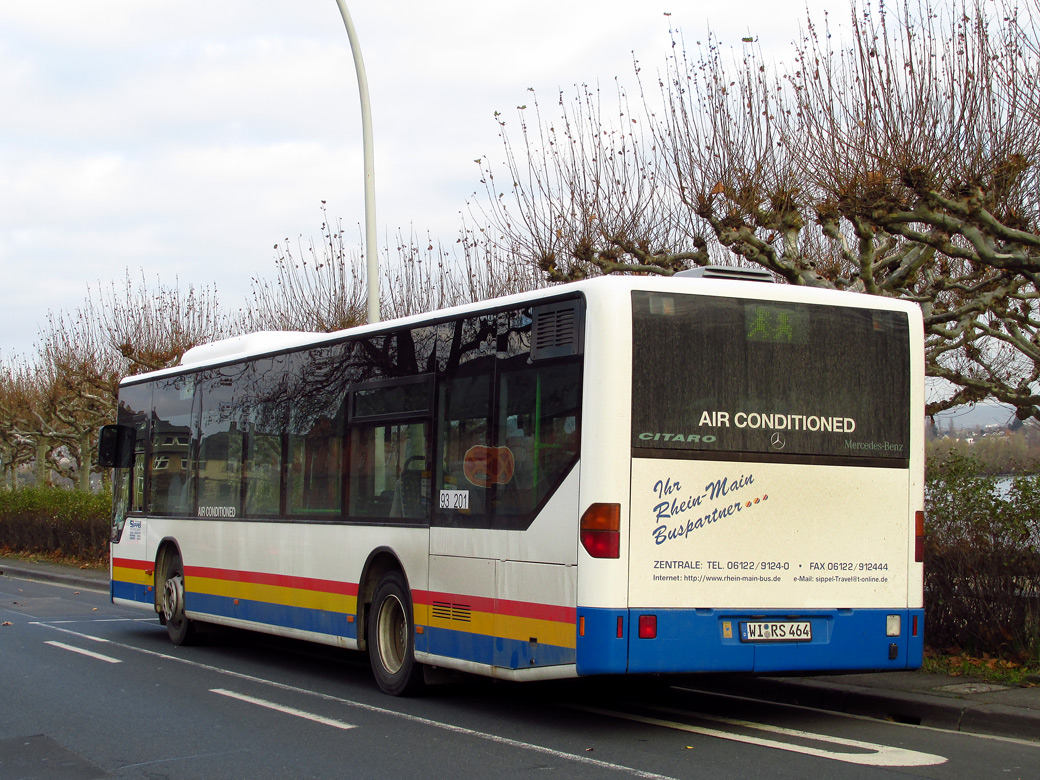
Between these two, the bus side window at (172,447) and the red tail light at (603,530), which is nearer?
the red tail light at (603,530)

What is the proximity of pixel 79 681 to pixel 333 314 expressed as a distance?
16.5 meters

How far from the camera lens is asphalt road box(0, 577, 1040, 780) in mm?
7035

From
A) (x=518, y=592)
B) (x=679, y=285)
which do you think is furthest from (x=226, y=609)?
(x=679, y=285)

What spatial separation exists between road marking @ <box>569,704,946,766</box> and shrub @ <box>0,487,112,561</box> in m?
21.7

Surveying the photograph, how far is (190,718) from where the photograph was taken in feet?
28.8

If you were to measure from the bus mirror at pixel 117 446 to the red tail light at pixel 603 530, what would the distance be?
926 cm

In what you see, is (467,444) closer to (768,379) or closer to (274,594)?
(768,379)

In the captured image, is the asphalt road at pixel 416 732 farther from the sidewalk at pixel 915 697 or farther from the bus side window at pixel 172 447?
the bus side window at pixel 172 447

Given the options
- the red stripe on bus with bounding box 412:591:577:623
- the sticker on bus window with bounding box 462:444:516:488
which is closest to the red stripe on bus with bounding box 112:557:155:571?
the red stripe on bus with bounding box 412:591:577:623

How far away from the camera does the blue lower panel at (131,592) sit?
14547mm

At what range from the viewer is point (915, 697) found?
860cm

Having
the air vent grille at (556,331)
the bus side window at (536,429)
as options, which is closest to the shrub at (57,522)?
the bus side window at (536,429)

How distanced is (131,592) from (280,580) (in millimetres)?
4311

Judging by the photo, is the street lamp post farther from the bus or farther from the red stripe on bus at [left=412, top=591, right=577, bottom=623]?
the red stripe on bus at [left=412, top=591, right=577, bottom=623]
